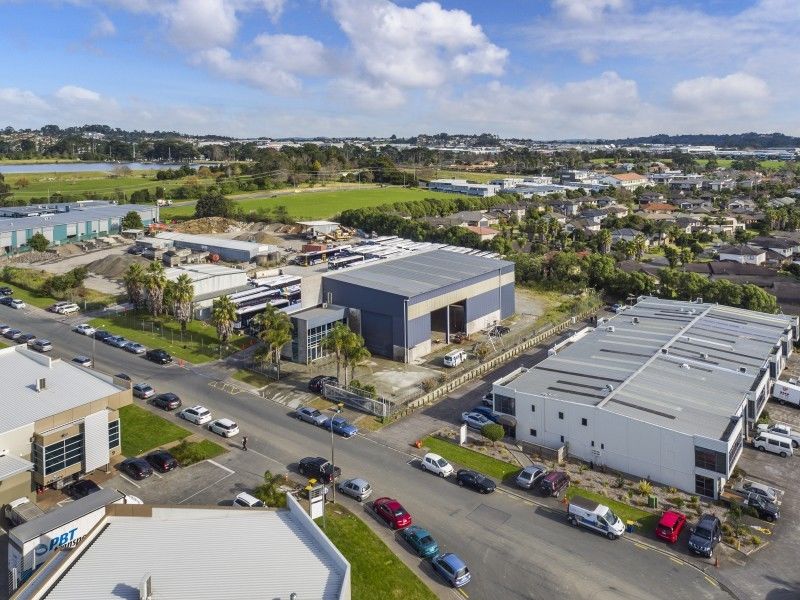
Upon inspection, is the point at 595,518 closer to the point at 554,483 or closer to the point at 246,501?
the point at 554,483

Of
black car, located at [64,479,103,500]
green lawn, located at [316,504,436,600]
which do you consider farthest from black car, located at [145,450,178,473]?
green lawn, located at [316,504,436,600]

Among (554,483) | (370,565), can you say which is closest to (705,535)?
(554,483)

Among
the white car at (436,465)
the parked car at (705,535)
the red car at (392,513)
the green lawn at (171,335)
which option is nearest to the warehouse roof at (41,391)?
the green lawn at (171,335)

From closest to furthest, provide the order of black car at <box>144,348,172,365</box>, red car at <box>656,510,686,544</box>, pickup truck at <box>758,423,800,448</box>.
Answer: red car at <box>656,510,686,544</box> → pickup truck at <box>758,423,800,448</box> → black car at <box>144,348,172,365</box>

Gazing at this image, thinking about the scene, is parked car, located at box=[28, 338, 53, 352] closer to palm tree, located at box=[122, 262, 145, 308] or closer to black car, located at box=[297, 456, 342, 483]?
palm tree, located at box=[122, 262, 145, 308]

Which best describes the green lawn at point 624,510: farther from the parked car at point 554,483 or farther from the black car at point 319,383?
the black car at point 319,383

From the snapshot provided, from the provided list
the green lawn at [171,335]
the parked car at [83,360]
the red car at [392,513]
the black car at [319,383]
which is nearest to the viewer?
the red car at [392,513]
